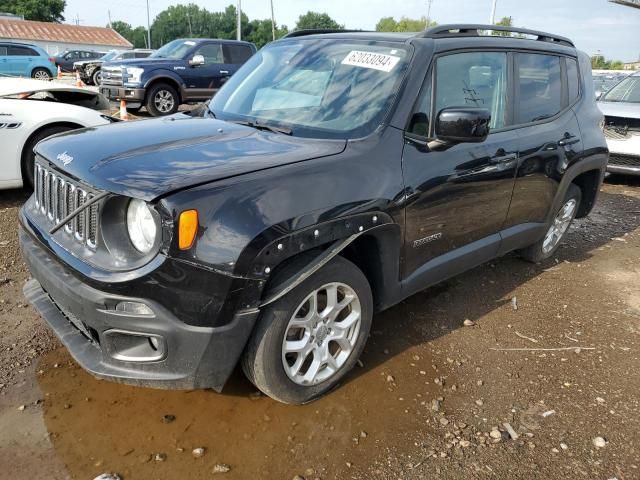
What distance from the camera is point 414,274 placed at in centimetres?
307

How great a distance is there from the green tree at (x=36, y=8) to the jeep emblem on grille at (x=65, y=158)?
77040mm

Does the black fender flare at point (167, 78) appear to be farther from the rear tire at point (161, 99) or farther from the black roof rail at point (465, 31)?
the black roof rail at point (465, 31)

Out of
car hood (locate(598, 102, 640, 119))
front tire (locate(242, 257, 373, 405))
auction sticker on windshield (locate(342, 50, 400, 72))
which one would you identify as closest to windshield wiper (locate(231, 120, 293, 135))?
auction sticker on windshield (locate(342, 50, 400, 72))

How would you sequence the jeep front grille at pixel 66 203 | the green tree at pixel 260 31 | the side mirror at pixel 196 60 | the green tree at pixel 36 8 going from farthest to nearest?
the green tree at pixel 260 31
the green tree at pixel 36 8
the side mirror at pixel 196 60
the jeep front grille at pixel 66 203

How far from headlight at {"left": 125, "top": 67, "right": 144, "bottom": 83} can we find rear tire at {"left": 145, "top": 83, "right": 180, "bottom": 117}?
0.36 metres

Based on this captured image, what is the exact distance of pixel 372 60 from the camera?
308cm

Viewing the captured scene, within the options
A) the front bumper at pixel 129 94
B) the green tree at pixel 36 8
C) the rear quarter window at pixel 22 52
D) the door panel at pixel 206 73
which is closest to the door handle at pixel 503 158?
the front bumper at pixel 129 94

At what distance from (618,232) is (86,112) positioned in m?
6.22

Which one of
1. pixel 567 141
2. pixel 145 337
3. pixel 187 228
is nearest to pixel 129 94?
pixel 567 141

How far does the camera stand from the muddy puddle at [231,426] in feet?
7.61

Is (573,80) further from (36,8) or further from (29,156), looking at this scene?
(36,8)

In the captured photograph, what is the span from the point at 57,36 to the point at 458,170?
65.5 meters

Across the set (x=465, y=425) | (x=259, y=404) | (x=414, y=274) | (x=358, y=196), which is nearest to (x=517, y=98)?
(x=414, y=274)

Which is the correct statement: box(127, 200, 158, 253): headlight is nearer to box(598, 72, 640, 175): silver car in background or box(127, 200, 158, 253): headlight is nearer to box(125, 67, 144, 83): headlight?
box(598, 72, 640, 175): silver car in background
